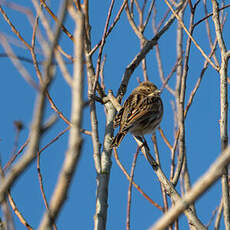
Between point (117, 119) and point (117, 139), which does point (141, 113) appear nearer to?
point (117, 119)

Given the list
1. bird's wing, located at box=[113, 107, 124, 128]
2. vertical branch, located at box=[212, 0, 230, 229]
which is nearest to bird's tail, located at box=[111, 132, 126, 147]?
bird's wing, located at box=[113, 107, 124, 128]

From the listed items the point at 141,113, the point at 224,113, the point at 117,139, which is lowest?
the point at 224,113

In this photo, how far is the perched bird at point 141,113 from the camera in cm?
488

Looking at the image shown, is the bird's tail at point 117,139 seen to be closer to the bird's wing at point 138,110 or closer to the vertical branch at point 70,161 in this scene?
the bird's wing at point 138,110

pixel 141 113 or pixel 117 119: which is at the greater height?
pixel 141 113

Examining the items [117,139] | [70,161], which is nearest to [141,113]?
[117,139]

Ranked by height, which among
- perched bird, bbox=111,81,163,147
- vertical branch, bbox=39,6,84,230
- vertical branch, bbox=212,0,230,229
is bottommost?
vertical branch, bbox=39,6,84,230

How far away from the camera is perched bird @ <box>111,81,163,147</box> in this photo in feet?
16.0

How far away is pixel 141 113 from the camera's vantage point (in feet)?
18.4

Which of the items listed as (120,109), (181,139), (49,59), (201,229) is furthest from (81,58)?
(120,109)

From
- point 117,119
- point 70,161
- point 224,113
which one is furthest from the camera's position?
point 117,119

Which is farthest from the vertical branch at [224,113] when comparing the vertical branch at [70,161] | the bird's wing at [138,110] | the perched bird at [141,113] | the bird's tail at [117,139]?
the vertical branch at [70,161]

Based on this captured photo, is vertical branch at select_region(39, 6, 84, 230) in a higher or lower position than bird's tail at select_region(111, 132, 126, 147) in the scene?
lower

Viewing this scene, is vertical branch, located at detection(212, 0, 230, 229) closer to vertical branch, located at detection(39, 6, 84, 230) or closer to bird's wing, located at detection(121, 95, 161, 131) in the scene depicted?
bird's wing, located at detection(121, 95, 161, 131)
